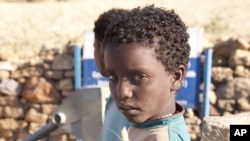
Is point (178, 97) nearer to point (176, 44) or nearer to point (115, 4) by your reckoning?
point (176, 44)

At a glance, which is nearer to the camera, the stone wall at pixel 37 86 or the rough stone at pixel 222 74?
the rough stone at pixel 222 74

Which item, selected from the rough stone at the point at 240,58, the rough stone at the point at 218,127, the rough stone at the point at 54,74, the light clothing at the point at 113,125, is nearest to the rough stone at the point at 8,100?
the rough stone at the point at 54,74

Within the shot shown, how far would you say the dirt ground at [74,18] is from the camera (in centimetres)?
936

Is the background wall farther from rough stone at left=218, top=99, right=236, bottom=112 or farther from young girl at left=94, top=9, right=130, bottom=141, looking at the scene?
young girl at left=94, top=9, right=130, bottom=141

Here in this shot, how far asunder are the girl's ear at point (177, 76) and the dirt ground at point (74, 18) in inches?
283

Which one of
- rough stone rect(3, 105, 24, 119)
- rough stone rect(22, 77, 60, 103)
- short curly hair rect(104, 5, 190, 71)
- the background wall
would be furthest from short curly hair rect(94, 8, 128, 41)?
rough stone rect(3, 105, 24, 119)

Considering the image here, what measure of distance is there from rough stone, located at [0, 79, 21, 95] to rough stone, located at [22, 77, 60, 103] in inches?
5.7

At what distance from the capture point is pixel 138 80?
4.50ft

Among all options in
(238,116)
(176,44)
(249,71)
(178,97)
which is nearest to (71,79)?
(178,97)

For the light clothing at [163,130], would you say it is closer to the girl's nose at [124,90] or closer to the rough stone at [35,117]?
the girl's nose at [124,90]

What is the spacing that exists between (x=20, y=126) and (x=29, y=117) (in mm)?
168

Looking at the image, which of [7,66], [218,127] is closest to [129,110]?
[218,127]

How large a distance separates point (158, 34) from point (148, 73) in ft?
0.35

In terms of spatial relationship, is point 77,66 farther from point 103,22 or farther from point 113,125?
point 113,125
